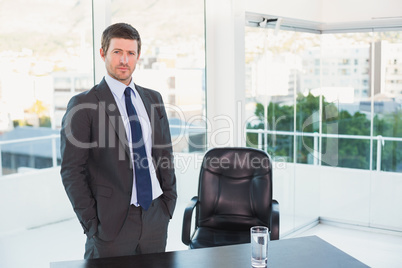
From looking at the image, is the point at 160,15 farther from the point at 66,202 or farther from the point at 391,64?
the point at 391,64

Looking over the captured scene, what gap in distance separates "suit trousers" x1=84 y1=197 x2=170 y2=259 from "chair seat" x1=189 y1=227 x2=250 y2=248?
2.11ft

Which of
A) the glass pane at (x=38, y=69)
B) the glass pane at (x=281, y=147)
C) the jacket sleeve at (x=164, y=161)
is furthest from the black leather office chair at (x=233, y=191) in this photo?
the glass pane at (x=281, y=147)

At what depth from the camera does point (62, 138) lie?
2.44 meters

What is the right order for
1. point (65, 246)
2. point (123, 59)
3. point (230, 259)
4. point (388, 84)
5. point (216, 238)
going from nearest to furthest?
point (230, 259) → point (123, 59) → point (216, 238) → point (65, 246) → point (388, 84)

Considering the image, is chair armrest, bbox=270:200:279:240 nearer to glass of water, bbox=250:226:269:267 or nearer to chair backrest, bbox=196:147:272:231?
chair backrest, bbox=196:147:272:231

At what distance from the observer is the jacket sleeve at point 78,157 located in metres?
2.41

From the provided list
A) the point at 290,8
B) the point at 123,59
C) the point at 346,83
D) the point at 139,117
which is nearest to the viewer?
the point at 123,59

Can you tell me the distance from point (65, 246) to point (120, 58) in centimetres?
168

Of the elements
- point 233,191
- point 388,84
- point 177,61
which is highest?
point 177,61

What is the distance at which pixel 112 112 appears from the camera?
2.52 meters

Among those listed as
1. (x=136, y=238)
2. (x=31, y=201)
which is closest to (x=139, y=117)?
(x=136, y=238)

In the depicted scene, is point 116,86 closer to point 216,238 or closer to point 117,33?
point 117,33

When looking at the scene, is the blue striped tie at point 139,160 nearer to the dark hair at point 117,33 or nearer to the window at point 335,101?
the dark hair at point 117,33

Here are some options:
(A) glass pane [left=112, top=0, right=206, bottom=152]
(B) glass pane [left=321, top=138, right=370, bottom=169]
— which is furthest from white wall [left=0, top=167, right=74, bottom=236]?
(B) glass pane [left=321, top=138, right=370, bottom=169]
